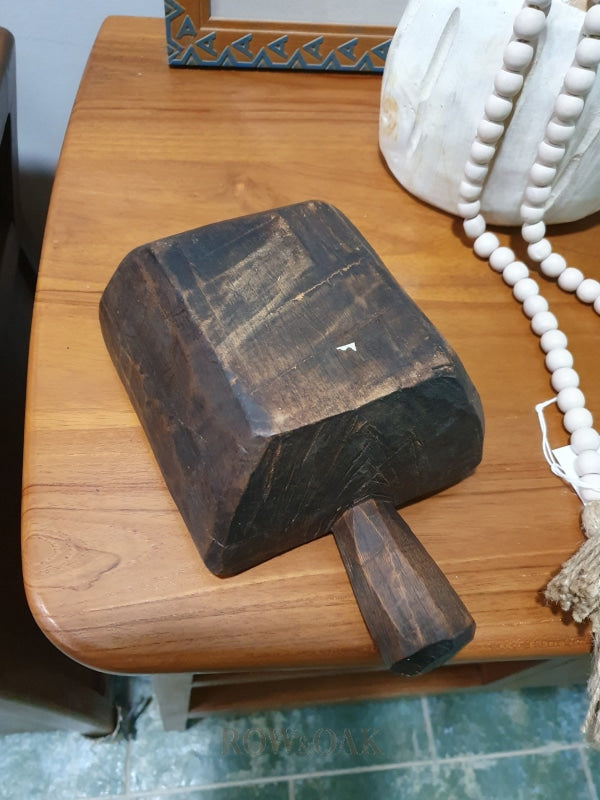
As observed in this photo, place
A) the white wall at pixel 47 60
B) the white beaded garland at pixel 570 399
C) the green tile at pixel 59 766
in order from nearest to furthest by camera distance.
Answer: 1. the white beaded garland at pixel 570 399
2. the white wall at pixel 47 60
3. the green tile at pixel 59 766

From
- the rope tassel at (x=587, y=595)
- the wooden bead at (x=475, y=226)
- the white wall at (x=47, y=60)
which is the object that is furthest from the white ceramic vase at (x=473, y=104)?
the white wall at (x=47, y=60)

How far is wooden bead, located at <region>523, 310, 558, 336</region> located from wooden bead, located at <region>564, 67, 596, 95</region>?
144mm

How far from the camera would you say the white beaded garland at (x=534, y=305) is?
48cm

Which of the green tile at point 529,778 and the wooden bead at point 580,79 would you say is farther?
the green tile at point 529,778

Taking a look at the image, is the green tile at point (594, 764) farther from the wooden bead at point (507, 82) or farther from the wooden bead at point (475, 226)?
the wooden bead at point (507, 82)

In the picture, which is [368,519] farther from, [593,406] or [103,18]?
[103,18]

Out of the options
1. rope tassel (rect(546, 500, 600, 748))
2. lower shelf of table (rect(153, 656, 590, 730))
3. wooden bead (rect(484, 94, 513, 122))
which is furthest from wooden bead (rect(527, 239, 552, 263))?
lower shelf of table (rect(153, 656, 590, 730))

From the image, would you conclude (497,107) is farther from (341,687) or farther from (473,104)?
(341,687)

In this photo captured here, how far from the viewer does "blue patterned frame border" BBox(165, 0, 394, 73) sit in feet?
1.82

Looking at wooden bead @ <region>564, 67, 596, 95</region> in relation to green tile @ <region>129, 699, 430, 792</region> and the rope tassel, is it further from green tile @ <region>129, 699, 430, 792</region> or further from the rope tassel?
green tile @ <region>129, 699, 430, 792</region>

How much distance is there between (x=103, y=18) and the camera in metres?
0.68

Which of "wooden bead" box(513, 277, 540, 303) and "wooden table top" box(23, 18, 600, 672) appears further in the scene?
"wooden bead" box(513, 277, 540, 303)

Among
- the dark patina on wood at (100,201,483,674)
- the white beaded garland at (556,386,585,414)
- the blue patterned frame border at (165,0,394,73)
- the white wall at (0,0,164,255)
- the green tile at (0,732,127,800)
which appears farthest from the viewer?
the green tile at (0,732,127,800)

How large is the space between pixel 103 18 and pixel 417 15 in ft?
1.30
